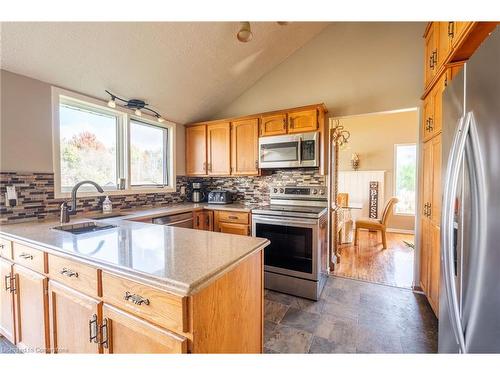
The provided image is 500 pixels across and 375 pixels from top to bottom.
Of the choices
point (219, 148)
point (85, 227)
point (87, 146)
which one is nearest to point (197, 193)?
point (219, 148)

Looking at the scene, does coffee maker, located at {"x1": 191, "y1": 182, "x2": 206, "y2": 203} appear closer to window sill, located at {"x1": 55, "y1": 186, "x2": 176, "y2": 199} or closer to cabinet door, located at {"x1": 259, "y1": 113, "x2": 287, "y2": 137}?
window sill, located at {"x1": 55, "y1": 186, "x2": 176, "y2": 199}

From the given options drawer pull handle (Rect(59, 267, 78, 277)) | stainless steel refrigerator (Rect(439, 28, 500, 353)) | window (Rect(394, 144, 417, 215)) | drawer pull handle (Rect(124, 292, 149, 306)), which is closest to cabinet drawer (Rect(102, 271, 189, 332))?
drawer pull handle (Rect(124, 292, 149, 306))

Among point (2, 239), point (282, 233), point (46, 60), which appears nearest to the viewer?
point (2, 239)

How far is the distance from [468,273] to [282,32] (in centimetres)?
288

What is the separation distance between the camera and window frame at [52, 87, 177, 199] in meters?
2.13

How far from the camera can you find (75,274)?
112cm

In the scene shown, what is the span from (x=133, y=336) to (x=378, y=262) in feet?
11.2

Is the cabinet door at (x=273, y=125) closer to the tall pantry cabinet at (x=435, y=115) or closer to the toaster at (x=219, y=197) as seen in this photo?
the toaster at (x=219, y=197)

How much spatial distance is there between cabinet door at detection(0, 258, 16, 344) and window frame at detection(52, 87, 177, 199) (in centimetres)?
78

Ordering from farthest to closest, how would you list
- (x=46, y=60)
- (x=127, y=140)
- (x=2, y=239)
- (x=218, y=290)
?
(x=127, y=140) → (x=46, y=60) → (x=2, y=239) → (x=218, y=290)
